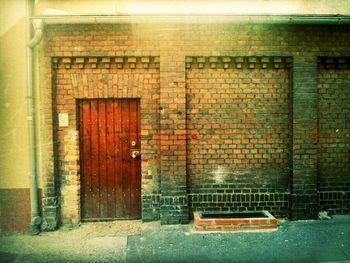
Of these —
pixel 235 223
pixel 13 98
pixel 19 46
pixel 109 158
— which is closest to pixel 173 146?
pixel 109 158

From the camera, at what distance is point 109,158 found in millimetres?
6066

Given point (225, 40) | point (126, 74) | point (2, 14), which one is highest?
point (2, 14)

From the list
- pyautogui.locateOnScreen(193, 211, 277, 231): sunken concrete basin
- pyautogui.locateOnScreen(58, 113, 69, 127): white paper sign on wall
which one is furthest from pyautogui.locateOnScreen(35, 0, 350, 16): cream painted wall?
pyautogui.locateOnScreen(193, 211, 277, 231): sunken concrete basin

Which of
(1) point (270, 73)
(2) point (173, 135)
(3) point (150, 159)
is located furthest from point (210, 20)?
(3) point (150, 159)

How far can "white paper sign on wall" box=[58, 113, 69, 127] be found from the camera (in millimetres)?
5926

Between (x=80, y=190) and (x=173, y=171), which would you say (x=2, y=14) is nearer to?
(x=80, y=190)

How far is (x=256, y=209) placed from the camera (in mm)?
6109

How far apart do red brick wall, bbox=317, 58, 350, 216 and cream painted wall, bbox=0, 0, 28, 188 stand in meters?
5.60

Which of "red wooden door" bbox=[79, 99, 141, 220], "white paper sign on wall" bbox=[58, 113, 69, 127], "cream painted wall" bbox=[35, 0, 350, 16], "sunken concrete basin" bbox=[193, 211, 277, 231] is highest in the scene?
"cream painted wall" bbox=[35, 0, 350, 16]

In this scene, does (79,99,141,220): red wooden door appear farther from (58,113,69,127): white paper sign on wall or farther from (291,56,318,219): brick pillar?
(291,56,318,219): brick pillar

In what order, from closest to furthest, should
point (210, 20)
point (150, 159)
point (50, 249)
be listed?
1. point (50, 249)
2. point (210, 20)
3. point (150, 159)

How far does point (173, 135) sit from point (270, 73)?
2205 mm

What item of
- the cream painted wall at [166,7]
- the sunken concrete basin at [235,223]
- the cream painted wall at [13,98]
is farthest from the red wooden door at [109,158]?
the cream painted wall at [166,7]

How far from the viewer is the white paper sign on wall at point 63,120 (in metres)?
5.93
